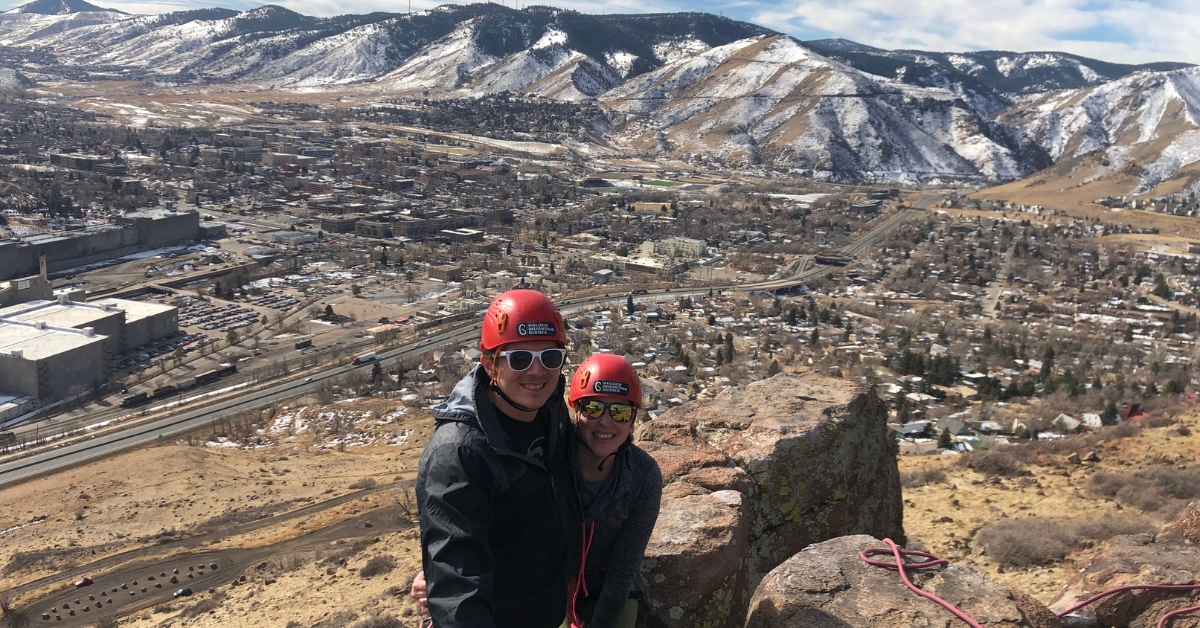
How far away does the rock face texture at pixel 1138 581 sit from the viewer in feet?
17.4

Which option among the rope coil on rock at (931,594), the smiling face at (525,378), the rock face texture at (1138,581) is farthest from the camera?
the rock face texture at (1138,581)

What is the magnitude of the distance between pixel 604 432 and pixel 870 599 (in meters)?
2.07

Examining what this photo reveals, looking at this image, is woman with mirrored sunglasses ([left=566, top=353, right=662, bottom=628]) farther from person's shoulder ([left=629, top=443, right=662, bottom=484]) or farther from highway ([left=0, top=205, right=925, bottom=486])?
highway ([left=0, top=205, right=925, bottom=486])

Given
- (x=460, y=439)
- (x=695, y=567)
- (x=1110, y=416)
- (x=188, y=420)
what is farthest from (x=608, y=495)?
(x=188, y=420)

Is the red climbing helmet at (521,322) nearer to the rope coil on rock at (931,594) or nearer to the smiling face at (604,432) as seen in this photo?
the smiling face at (604,432)

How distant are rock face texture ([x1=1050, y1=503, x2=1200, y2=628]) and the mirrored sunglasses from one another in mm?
3840

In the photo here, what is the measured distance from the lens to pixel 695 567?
16.7 ft

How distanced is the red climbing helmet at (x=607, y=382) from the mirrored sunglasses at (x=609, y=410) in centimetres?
5

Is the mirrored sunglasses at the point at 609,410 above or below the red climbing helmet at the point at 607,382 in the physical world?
below

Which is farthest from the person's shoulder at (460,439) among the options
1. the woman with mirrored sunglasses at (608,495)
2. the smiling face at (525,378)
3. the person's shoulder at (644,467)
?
the person's shoulder at (644,467)

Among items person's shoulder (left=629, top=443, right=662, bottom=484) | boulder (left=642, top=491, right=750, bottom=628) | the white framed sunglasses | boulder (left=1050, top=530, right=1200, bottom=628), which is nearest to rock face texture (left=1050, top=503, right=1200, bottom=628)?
boulder (left=1050, top=530, right=1200, bottom=628)

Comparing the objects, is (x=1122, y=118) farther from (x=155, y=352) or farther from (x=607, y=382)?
(x=607, y=382)

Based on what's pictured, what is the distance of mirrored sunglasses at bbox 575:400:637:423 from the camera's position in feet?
13.3

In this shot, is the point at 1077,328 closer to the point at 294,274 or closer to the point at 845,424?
the point at 845,424
